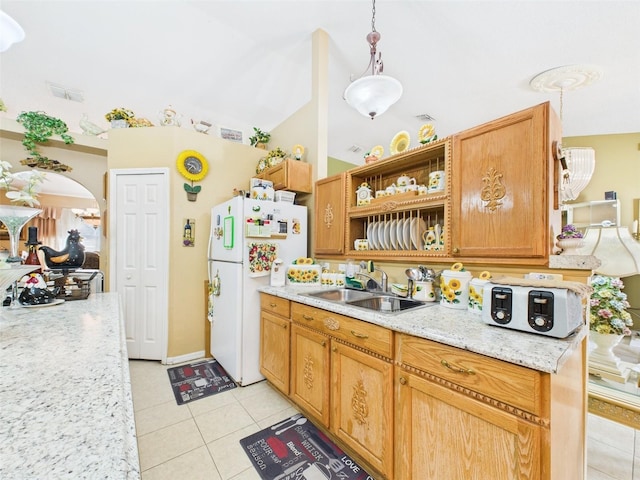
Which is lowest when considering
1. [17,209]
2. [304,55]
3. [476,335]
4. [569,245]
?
[476,335]

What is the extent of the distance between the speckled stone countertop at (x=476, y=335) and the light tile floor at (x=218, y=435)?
1054 millimetres

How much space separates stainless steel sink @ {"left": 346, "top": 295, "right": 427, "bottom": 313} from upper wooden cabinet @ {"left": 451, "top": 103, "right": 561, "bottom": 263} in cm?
44

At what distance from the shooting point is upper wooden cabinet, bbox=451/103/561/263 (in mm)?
1331

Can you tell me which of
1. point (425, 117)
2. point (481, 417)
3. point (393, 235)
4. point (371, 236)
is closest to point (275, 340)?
point (371, 236)

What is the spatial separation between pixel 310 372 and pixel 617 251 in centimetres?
348

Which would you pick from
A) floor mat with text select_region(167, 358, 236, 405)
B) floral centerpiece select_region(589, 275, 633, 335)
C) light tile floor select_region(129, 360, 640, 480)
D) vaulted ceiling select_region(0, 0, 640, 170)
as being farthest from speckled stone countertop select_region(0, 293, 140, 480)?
floral centerpiece select_region(589, 275, 633, 335)

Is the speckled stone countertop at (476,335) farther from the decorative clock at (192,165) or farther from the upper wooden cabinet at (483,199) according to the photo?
the decorative clock at (192,165)

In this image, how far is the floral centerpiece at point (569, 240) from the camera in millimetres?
1350

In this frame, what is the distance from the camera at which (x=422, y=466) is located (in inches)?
46.8

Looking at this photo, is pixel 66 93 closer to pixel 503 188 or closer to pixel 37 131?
pixel 37 131

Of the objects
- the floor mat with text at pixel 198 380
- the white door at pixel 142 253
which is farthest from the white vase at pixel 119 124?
the floor mat with text at pixel 198 380

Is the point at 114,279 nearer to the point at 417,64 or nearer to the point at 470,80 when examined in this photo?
the point at 417,64

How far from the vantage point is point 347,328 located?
156 cm

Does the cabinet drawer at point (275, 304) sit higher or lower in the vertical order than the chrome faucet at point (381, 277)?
lower
